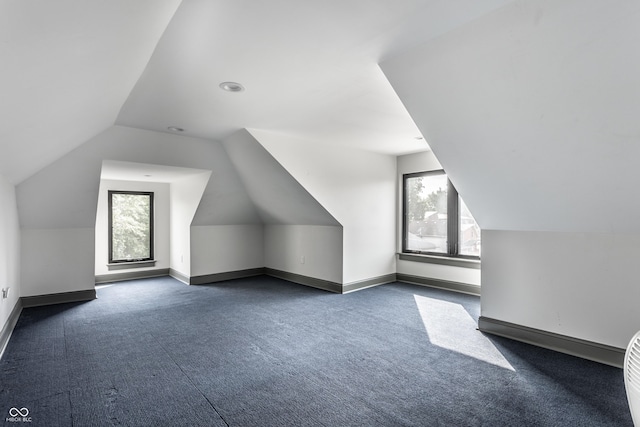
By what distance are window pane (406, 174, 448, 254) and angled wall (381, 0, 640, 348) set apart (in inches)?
77.9

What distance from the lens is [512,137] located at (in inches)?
91.1

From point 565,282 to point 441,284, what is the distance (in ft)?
7.85

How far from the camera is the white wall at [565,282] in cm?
264

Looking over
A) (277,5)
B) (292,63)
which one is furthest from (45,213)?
(277,5)

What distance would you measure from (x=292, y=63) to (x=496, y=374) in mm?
2765

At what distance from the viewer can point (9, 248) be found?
345 cm

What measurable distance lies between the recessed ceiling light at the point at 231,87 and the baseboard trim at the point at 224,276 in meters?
3.85

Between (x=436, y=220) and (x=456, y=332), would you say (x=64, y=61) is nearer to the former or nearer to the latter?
(x=456, y=332)

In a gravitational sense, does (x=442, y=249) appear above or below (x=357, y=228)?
below

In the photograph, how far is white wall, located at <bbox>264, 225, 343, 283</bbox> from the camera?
517 centimetres

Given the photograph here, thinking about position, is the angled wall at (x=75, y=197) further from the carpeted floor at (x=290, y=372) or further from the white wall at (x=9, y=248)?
the carpeted floor at (x=290, y=372)

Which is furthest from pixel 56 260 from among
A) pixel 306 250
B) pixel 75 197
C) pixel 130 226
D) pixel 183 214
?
pixel 306 250

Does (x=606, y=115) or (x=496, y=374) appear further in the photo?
(x=496, y=374)

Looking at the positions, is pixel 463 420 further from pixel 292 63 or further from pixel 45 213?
pixel 45 213
